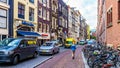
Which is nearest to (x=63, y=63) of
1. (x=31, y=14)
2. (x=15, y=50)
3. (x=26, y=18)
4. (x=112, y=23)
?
(x=15, y=50)

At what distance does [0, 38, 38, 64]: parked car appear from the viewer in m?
15.1

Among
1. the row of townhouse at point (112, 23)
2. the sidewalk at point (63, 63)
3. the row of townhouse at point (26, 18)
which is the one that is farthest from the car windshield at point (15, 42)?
the row of townhouse at point (26, 18)

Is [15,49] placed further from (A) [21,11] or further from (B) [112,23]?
(A) [21,11]

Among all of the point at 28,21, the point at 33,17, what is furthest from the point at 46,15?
the point at 28,21

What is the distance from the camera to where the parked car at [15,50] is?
1515 centimetres

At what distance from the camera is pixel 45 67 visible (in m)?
14.6

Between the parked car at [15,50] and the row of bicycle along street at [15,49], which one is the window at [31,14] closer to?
the row of bicycle along street at [15,49]

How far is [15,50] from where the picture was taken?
1579 cm

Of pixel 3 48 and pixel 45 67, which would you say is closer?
pixel 45 67

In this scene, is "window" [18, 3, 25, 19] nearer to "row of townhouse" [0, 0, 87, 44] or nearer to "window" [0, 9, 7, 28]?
"row of townhouse" [0, 0, 87, 44]

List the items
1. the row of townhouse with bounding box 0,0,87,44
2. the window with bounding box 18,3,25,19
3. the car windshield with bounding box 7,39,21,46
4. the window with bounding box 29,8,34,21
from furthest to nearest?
the window with bounding box 29,8,34,21
the window with bounding box 18,3,25,19
the row of townhouse with bounding box 0,0,87,44
the car windshield with bounding box 7,39,21,46

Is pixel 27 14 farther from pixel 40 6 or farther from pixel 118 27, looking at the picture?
pixel 118 27

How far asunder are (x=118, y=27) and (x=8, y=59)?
8.86 m

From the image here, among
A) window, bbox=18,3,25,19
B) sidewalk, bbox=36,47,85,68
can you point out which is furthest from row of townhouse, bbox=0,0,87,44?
sidewalk, bbox=36,47,85,68
